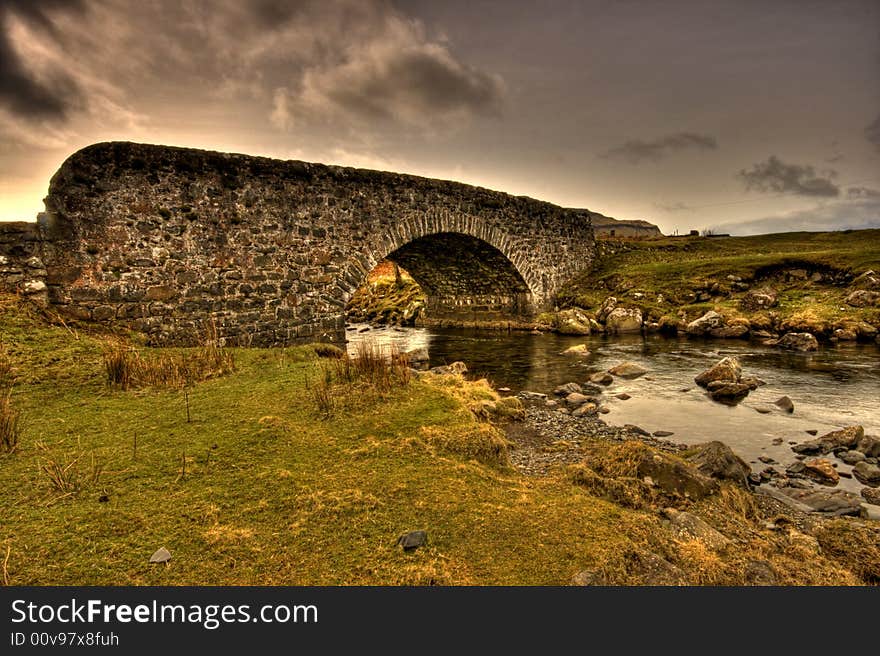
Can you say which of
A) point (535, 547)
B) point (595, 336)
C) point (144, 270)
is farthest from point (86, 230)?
point (595, 336)

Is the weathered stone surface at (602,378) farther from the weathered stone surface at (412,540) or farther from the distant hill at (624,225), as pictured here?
the distant hill at (624,225)

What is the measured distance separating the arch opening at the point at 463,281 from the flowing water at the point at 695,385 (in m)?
4.13

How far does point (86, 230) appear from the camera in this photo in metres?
10.2

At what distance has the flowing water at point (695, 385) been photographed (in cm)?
855

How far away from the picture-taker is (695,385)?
468 inches

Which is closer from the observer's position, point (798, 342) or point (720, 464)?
point (720, 464)

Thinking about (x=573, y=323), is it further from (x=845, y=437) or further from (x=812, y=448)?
(x=812, y=448)

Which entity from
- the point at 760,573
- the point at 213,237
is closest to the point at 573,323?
the point at 213,237

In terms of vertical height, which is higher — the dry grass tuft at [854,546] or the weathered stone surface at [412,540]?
the weathered stone surface at [412,540]

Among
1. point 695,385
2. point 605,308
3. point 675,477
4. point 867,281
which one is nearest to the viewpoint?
point 675,477

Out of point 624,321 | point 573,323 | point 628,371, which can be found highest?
point 624,321

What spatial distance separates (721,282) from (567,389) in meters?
16.1

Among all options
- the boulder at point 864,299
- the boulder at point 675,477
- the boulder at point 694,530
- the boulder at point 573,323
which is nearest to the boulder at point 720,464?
the boulder at point 675,477

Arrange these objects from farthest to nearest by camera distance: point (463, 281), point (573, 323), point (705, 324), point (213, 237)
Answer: point (463, 281) < point (573, 323) < point (705, 324) < point (213, 237)
